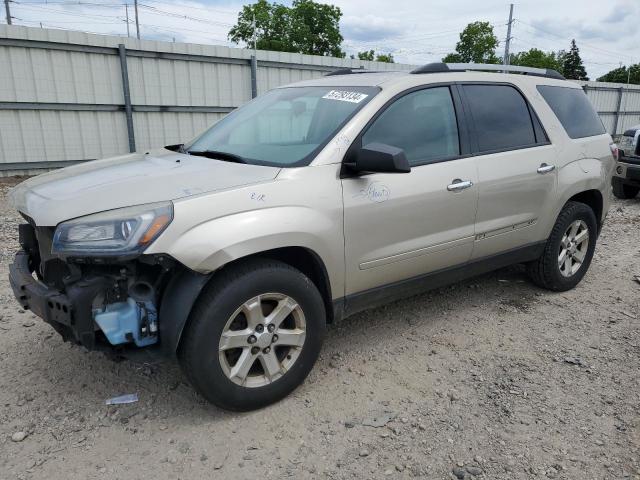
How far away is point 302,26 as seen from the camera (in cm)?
4831

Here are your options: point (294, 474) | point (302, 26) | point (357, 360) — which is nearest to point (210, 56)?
point (357, 360)

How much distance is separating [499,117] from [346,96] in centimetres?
129

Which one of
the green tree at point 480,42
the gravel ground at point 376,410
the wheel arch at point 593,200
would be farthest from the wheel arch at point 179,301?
the green tree at point 480,42

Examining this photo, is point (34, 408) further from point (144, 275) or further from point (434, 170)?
point (434, 170)

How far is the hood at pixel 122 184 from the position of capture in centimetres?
244

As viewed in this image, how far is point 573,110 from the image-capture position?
4469 millimetres

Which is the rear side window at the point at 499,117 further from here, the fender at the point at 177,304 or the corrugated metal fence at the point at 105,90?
the corrugated metal fence at the point at 105,90

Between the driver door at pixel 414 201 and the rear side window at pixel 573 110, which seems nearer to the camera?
the driver door at pixel 414 201

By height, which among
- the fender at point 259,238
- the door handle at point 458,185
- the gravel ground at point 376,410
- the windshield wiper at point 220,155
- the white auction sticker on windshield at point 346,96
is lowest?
the gravel ground at point 376,410

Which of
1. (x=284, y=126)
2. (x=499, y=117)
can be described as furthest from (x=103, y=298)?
(x=499, y=117)

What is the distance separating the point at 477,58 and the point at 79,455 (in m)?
58.3

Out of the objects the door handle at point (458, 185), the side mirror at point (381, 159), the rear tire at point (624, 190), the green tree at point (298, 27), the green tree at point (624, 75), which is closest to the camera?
the side mirror at point (381, 159)

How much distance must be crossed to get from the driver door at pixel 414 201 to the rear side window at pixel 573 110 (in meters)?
1.23

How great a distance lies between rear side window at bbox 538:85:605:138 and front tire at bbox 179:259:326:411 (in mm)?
2803
